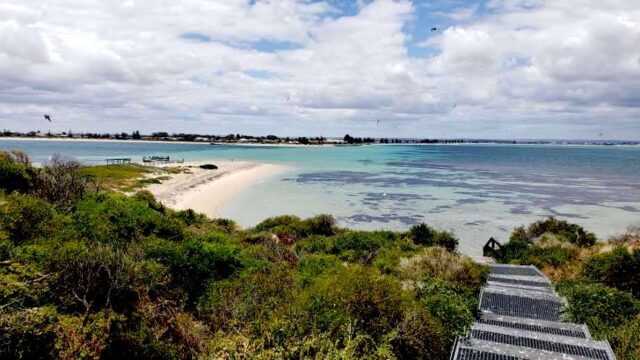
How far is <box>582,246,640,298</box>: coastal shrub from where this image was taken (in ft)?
52.3

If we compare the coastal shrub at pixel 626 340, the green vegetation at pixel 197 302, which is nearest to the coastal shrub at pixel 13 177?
the green vegetation at pixel 197 302

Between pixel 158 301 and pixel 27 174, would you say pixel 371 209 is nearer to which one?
pixel 27 174

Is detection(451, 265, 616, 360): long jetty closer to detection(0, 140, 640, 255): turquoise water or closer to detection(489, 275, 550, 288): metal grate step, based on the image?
detection(489, 275, 550, 288): metal grate step

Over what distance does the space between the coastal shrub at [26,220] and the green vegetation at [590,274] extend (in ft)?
48.9

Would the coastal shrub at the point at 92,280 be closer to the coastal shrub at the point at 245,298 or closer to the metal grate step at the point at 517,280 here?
the coastal shrub at the point at 245,298

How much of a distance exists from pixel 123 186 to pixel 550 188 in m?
55.0

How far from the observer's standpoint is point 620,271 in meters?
16.3

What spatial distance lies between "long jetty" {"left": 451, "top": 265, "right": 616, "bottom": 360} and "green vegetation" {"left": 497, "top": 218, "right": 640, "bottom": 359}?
1.90 ft

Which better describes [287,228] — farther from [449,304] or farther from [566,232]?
[449,304]

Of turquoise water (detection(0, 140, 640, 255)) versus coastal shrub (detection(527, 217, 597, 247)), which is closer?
coastal shrub (detection(527, 217, 597, 247))

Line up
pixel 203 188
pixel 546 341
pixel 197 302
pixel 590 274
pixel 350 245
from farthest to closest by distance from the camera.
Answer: pixel 203 188 → pixel 350 245 → pixel 590 274 → pixel 197 302 → pixel 546 341

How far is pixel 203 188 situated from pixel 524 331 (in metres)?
49.2

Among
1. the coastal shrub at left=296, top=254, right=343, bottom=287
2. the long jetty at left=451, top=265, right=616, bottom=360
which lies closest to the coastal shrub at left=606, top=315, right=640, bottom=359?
the long jetty at left=451, top=265, right=616, bottom=360

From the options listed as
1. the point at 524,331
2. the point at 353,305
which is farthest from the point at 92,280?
the point at 524,331
